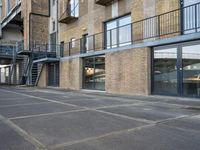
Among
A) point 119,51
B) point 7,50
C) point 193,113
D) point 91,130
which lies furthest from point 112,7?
point 7,50

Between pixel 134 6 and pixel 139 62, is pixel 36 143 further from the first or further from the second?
pixel 134 6

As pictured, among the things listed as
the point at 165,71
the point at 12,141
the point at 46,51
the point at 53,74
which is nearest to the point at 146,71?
the point at 165,71

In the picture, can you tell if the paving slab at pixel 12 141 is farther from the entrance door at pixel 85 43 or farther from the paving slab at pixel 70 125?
the entrance door at pixel 85 43

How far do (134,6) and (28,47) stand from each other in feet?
47.6

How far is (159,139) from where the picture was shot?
466cm

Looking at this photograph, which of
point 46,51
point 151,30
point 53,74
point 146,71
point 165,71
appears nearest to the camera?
point 165,71

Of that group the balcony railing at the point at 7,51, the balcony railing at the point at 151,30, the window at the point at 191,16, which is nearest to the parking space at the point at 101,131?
the window at the point at 191,16

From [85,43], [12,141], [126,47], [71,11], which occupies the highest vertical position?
[71,11]

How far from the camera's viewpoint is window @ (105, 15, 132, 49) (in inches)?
569

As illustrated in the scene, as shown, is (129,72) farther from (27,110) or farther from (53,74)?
(53,74)

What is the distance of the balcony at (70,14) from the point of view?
19695mm

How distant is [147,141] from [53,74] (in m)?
19.0

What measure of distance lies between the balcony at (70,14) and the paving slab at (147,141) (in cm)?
1591

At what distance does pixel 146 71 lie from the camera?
40.6 feet
